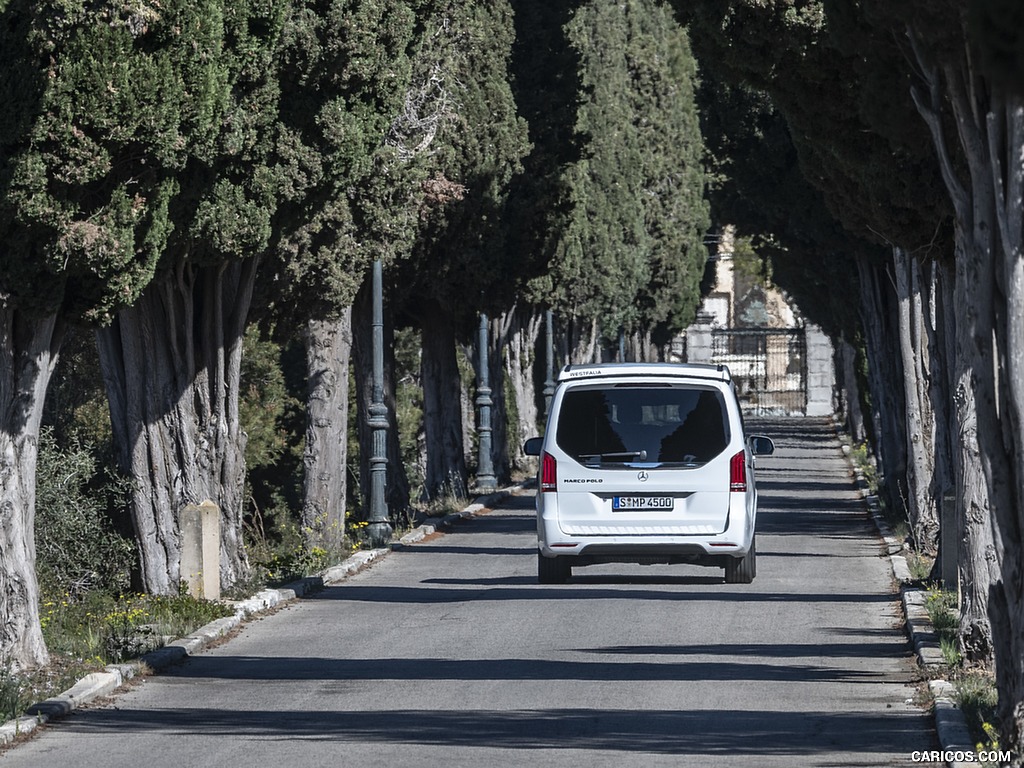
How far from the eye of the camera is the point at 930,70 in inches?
380

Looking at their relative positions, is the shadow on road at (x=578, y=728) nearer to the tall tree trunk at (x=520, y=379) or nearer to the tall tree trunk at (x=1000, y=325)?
the tall tree trunk at (x=1000, y=325)

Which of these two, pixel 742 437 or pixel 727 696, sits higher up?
pixel 742 437

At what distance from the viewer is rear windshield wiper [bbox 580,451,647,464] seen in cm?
1670

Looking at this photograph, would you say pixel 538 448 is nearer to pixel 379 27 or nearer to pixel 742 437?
pixel 742 437

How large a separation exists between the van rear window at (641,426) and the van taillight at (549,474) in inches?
6.9

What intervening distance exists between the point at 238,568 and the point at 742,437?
216 inches

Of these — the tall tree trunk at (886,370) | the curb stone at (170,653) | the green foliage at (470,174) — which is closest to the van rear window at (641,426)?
the curb stone at (170,653)

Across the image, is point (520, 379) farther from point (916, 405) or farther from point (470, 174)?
point (916, 405)

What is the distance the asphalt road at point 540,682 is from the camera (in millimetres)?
9773

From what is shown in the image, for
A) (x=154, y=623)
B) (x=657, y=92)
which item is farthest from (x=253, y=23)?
(x=657, y=92)

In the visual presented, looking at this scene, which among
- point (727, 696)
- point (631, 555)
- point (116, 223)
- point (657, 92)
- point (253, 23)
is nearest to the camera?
point (727, 696)

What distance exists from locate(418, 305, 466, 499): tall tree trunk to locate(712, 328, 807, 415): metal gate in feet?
145

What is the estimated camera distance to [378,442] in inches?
1014
